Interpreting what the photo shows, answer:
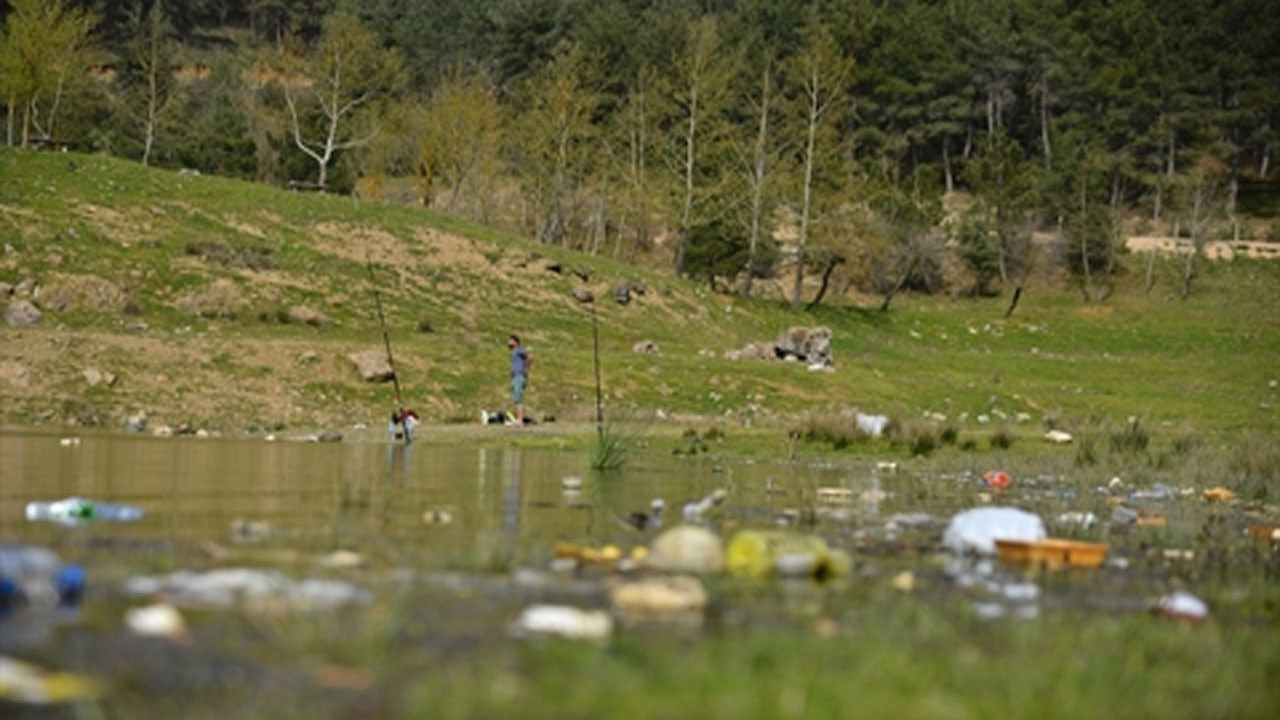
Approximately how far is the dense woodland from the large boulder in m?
20.0

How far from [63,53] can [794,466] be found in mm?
63131

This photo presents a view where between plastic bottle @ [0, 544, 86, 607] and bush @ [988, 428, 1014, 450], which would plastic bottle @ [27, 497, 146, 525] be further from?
bush @ [988, 428, 1014, 450]

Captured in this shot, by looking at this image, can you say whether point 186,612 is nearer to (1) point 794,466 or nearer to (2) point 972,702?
(2) point 972,702

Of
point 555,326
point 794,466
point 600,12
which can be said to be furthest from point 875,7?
point 794,466

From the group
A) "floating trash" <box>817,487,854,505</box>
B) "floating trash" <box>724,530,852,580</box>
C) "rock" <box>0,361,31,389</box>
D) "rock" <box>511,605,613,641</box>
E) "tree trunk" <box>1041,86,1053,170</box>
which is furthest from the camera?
"tree trunk" <box>1041,86,1053,170</box>

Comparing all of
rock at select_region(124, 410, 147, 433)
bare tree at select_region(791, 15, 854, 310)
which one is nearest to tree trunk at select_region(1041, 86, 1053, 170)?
bare tree at select_region(791, 15, 854, 310)

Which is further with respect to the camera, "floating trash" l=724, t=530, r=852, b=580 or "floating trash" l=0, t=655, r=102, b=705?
"floating trash" l=724, t=530, r=852, b=580

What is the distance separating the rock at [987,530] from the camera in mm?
12672

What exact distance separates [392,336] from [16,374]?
530 inches

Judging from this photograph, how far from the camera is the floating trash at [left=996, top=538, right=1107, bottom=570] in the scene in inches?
470

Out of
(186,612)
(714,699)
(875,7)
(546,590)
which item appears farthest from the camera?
(875,7)

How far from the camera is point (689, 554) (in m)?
10.5

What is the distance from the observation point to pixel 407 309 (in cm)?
4775

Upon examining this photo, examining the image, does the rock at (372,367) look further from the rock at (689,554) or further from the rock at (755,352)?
the rock at (689,554)
